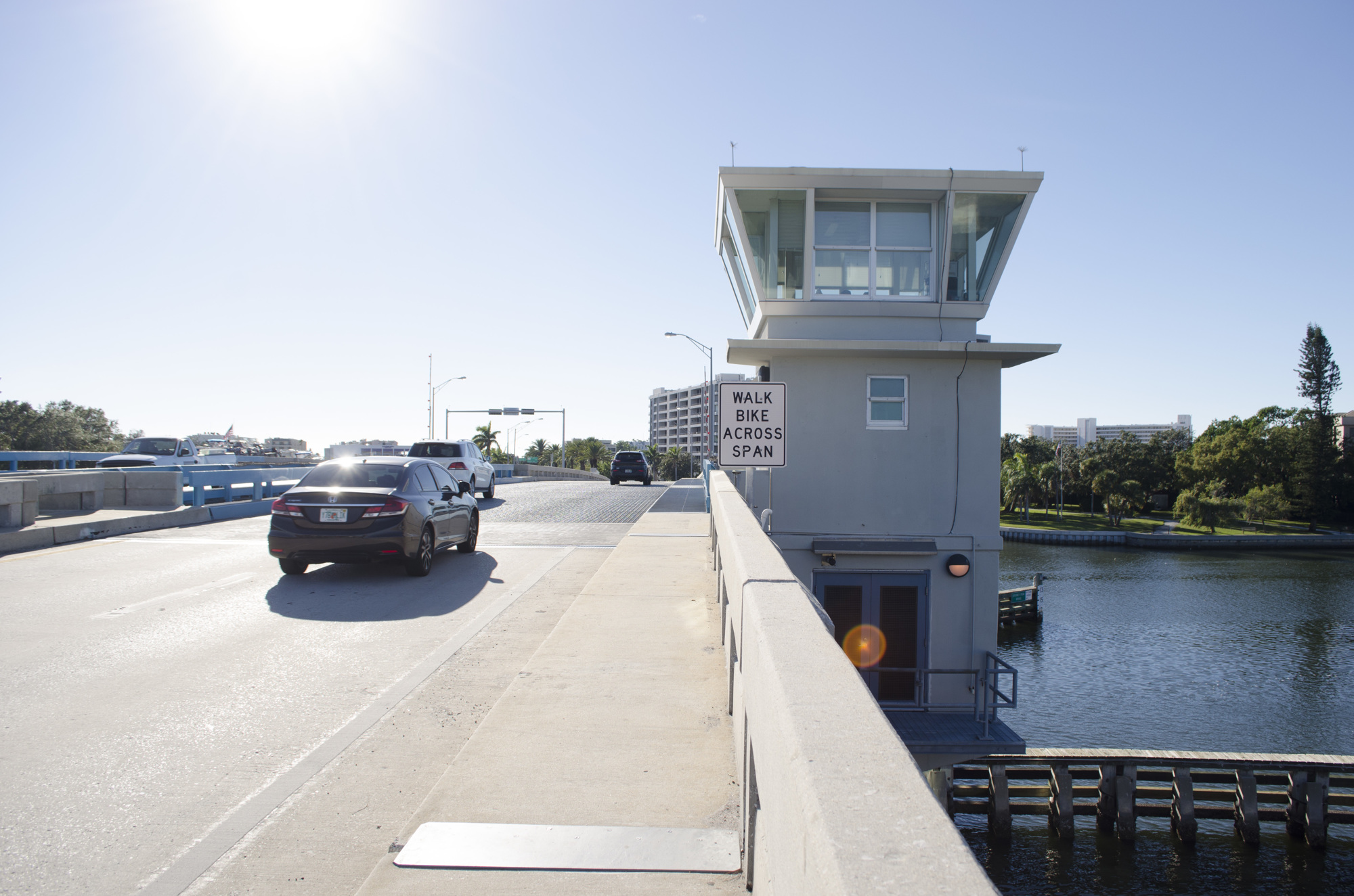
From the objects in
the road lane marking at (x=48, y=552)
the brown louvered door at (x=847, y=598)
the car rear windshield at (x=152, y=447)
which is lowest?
the brown louvered door at (x=847, y=598)

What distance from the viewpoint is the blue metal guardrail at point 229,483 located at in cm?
1800

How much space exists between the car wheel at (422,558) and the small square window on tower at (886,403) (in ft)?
28.5

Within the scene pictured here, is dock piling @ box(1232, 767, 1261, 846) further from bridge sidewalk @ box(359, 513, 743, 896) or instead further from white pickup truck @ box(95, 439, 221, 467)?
white pickup truck @ box(95, 439, 221, 467)

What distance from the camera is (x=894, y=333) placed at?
15.8 m

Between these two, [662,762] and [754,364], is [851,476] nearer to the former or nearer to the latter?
[754,364]

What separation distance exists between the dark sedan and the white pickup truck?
18.1 meters

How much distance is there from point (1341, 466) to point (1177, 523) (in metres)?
23.5

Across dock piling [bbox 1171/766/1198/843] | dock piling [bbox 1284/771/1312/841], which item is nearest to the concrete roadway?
dock piling [bbox 1171/766/1198/843]

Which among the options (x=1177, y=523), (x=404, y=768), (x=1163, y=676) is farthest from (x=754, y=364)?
(x=1177, y=523)

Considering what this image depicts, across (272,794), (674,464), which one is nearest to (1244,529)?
(674,464)

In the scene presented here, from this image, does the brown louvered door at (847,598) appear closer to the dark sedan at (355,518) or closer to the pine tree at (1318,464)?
the dark sedan at (355,518)

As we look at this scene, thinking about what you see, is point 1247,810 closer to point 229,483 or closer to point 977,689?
point 977,689

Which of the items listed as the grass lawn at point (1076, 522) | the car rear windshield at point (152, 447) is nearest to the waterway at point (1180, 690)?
the grass lawn at point (1076, 522)

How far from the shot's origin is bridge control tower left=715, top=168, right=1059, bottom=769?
15281mm
